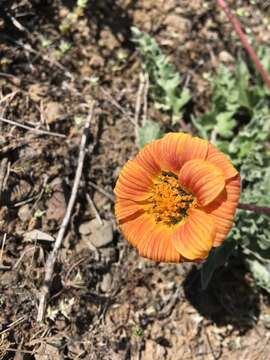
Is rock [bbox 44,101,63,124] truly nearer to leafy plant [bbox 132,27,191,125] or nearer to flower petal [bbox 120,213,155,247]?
leafy plant [bbox 132,27,191,125]

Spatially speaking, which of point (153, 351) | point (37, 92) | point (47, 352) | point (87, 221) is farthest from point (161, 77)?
point (47, 352)

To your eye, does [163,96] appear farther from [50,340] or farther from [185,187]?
[50,340]

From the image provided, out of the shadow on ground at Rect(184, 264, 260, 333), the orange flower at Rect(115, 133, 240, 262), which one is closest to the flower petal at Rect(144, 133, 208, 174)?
the orange flower at Rect(115, 133, 240, 262)

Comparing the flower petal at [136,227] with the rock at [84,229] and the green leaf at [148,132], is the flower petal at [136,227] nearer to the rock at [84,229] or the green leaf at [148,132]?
the rock at [84,229]

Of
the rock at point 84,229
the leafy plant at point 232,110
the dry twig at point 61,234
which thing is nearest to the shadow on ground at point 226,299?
the leafy plant at point 232,110

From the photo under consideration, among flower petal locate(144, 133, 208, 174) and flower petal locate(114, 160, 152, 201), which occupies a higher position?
flower petal locate(144, 133, 208, 174)

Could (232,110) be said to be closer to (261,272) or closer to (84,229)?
(261,272)
